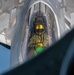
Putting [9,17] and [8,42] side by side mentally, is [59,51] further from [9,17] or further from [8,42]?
[9,17]

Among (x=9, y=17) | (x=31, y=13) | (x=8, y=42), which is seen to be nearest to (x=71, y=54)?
(x=31, y=13)

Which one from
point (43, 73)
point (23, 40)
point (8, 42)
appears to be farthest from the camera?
point (8, 42)

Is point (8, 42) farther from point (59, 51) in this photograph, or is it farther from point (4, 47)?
point (59, 51)

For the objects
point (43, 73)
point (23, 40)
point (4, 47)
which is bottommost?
point (4, 47)

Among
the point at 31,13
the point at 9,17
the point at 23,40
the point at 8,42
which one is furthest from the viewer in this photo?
the point at 9,17

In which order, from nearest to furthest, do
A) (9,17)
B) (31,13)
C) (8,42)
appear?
(31,13)
(8,42)
(9,17)

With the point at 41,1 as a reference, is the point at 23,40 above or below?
below

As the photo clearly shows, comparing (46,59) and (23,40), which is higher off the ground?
(46,59)

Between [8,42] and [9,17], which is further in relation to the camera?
[9,17]

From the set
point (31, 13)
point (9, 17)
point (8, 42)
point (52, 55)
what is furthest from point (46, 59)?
point (9, 17)
